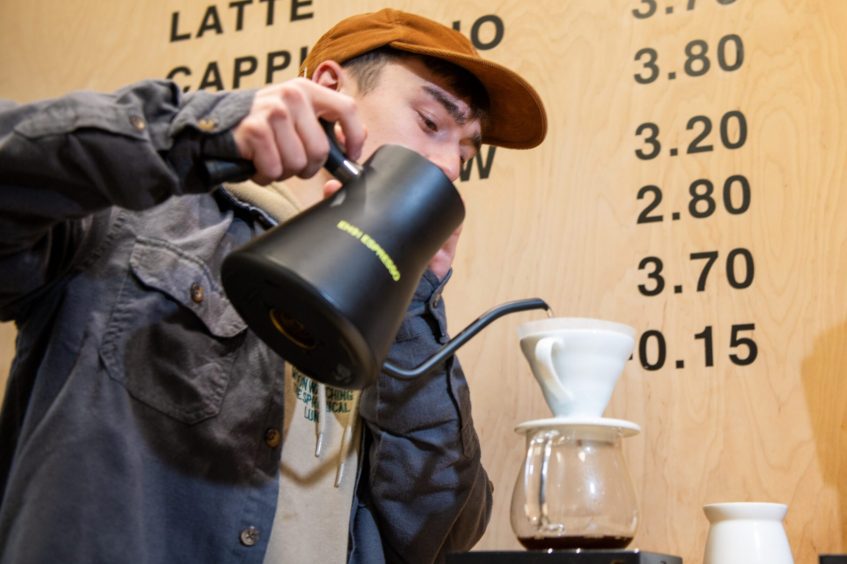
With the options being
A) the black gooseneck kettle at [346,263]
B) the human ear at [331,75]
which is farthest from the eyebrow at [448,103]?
the black gooseneck kettle at [346,263]

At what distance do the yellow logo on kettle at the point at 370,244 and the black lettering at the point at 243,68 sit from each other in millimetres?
1191

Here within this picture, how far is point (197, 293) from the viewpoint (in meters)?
1.06

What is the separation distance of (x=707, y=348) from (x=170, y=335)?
33.4 inches

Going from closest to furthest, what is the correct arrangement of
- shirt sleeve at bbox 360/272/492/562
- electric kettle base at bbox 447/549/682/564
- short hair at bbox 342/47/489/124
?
1. electric kettle base at bbox 447/549/682/564
2. shirt sleeve at bbox 360/272/492/562
3. short hair at bbox 342/47/489/124

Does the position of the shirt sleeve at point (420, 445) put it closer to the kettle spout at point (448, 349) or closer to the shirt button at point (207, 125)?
the kettle spout at point (448, 349)

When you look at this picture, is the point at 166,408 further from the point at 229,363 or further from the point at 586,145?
the point at 586,145

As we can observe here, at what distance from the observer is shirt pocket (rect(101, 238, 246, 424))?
1.01 metres

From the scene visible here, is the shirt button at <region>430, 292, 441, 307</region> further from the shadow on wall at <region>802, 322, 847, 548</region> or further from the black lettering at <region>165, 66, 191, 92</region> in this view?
the black lettering at <region>165, 66, 191, 92</region>

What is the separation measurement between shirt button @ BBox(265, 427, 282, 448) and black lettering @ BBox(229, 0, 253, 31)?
1083 mm

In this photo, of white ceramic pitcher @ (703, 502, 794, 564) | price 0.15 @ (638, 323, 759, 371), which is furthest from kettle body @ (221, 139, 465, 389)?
price 0.15 @ (638, 323, 759, 371)

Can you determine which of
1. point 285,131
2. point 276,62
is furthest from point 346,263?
point 276,62

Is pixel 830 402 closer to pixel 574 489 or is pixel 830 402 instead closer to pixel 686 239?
pixel 686 239

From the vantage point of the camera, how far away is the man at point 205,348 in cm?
83

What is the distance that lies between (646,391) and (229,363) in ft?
2.37
